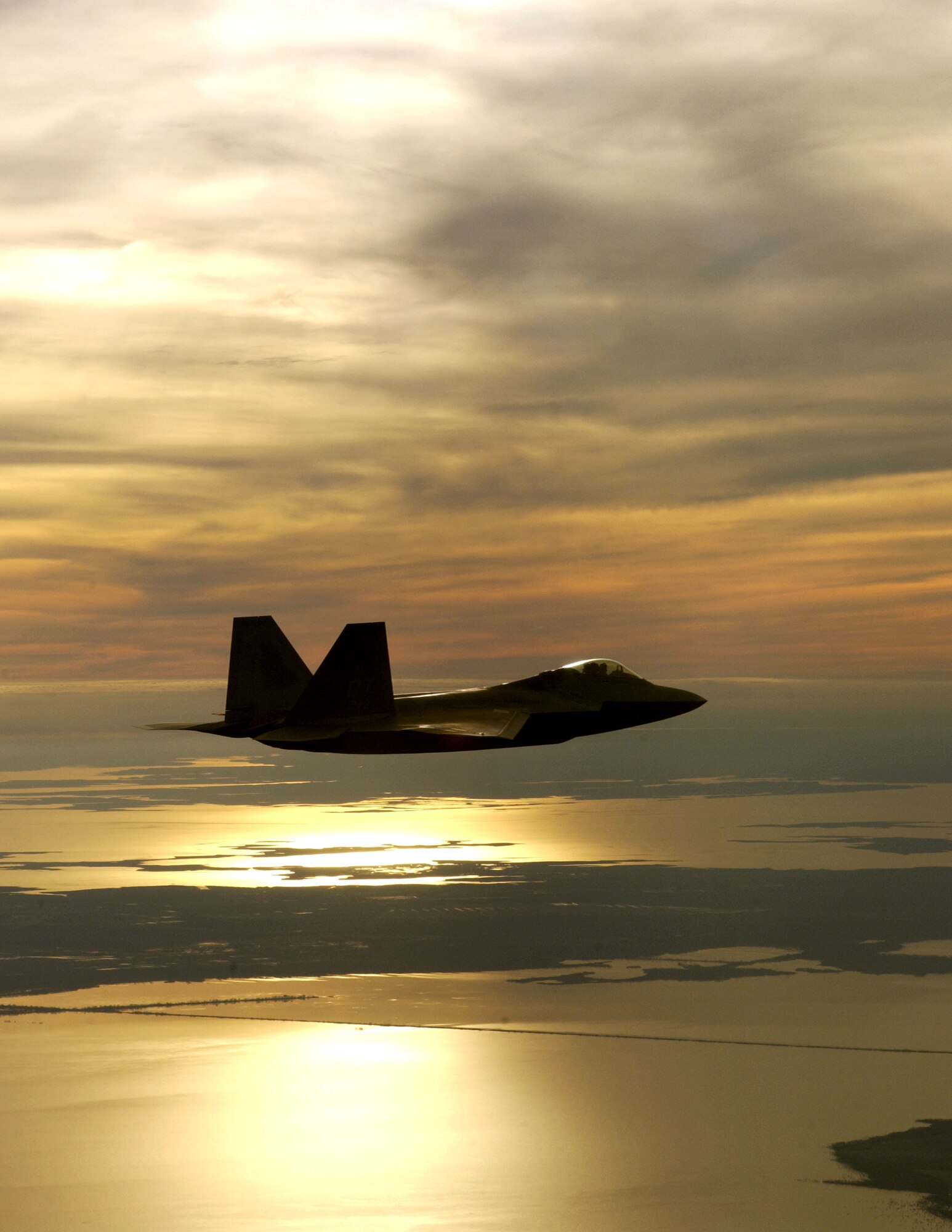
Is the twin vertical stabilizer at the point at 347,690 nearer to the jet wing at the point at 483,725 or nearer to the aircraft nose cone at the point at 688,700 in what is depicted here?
the jet wing at the point at 483,725

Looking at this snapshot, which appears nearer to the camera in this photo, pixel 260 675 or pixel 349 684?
pixel 349 684

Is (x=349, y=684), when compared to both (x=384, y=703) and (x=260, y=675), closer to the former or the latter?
(x=384, y=703)

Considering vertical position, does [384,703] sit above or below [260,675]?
below

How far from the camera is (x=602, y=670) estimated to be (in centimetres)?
15175

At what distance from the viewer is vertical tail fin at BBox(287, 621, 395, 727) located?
136m

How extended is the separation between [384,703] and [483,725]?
38.6ft

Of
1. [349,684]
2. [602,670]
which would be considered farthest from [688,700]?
[349,684]

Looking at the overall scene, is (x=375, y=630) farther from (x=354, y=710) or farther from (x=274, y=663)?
(x=274, y=663)

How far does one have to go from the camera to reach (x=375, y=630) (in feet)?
444

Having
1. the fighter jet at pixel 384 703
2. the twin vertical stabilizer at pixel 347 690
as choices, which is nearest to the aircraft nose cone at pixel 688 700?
the fighter jet at pixel 384 703

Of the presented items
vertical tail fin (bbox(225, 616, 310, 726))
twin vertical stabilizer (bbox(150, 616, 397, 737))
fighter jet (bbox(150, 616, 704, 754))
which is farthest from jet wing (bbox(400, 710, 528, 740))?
vertical tail fin (bbox(225, 616, 310, 726))

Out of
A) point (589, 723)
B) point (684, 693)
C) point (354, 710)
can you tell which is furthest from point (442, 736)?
point (684, 693)

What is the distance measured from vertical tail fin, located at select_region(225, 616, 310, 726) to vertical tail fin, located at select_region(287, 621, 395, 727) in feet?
42.8

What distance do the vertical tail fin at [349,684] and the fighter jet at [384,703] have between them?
100 mm
